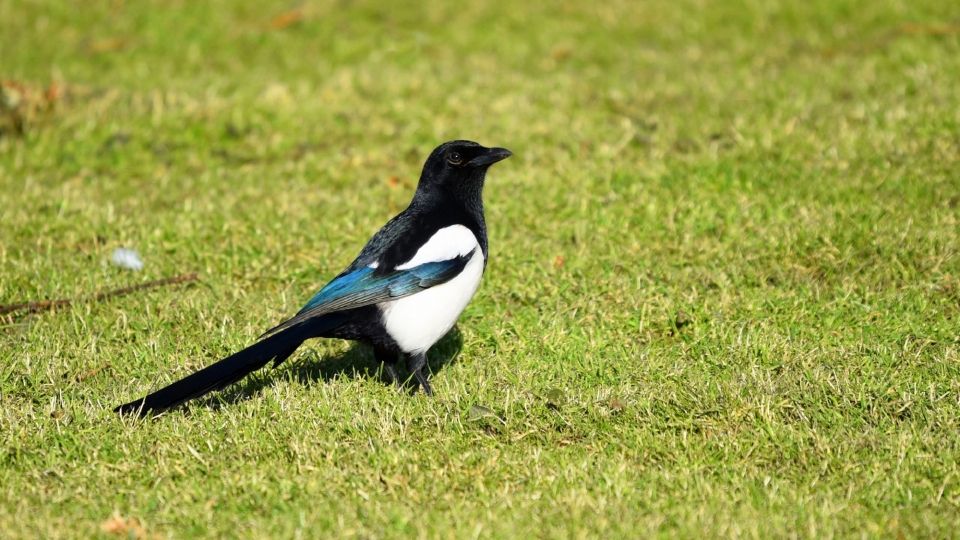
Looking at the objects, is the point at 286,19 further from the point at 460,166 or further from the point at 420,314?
the point at 420,314

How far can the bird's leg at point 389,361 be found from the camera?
436 centimetres

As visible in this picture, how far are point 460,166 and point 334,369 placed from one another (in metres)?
1.10

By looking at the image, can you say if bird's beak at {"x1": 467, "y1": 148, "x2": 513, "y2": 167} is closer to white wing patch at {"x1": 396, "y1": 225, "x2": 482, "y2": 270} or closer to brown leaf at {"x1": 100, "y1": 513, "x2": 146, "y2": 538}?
white wing patch at {"x1": 396, "y1": 225, "x2": 482, "y2": 270}

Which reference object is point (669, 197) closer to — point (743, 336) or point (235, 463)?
point (743, 336)

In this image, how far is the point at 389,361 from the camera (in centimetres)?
442

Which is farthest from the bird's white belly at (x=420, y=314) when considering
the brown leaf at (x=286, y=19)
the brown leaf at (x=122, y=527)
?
the brown leaf at (x=286, y=19)

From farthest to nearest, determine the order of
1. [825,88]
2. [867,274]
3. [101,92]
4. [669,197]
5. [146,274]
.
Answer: [101,92] < [825,88] < [669,197] < [146,274] < [867,274]

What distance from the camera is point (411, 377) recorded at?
173 inches

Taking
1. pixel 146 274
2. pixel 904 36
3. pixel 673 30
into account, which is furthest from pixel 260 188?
pixel 904 36

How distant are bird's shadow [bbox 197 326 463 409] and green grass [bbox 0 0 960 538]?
0.03 m

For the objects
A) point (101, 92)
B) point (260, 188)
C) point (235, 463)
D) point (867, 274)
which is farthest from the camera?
point (101, 92)

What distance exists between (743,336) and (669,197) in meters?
1.61

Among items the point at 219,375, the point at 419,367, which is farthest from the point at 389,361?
the point at 219,375

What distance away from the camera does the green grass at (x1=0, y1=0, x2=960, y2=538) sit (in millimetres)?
3449
